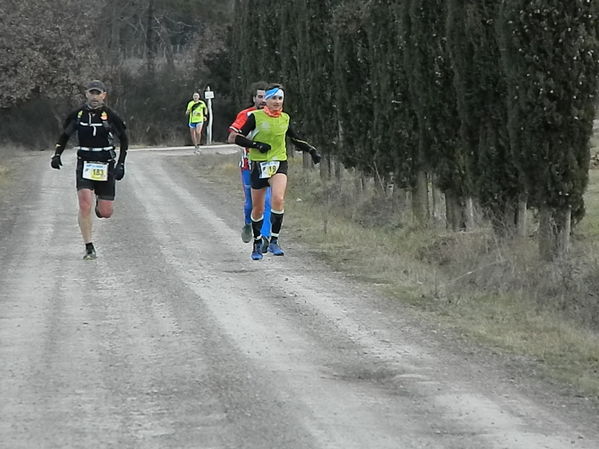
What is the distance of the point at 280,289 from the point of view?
37.8ft

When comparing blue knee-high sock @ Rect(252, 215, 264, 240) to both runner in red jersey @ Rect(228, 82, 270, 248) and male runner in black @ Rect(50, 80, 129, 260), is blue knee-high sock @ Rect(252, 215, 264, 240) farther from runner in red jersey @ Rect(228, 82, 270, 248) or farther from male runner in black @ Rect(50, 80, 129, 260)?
male runner in black @ Rect(50, 80, 129, 260)

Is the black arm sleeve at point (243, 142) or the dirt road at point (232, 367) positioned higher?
the black arm sleeve at point (243, 142)

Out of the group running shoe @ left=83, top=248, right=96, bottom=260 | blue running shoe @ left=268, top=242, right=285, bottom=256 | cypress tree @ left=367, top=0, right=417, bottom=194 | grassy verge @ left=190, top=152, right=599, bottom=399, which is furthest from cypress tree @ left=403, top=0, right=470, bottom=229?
running shoe @ left=83, top=248, right=96, bottom=260

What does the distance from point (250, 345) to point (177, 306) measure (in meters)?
1.80

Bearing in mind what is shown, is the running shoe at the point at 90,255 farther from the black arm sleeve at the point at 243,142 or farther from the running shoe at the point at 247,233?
the black arm sleeve at the point at 243,142

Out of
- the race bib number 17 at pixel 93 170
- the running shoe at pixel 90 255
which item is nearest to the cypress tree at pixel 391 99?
the race bib number 17 at pixel 93 170

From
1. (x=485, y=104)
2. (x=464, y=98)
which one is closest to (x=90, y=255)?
(x=464, y=98)

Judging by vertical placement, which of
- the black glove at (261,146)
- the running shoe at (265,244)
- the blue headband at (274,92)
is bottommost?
the running shoe at (265,244)

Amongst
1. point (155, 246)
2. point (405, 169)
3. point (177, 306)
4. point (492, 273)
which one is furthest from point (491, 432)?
point (405, 169)

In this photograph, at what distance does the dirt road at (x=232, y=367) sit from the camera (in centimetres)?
650

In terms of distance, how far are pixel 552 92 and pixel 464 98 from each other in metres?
2.34

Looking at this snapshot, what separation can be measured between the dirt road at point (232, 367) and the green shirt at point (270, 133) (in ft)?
4.04

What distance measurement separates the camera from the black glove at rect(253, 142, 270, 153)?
517 inches

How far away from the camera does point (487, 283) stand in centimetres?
1233
